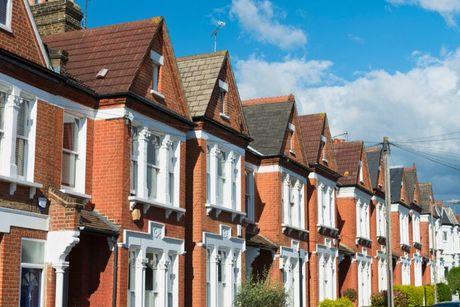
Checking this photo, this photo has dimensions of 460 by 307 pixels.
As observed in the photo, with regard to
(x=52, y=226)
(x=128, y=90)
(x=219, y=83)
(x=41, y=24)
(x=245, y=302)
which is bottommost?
(x=245, y=302)

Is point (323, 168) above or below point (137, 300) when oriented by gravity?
above

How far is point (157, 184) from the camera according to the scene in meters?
23.7

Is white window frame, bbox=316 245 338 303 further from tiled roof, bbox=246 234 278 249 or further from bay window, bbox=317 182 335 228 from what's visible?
tiled roof, bbox=246 234 278 249

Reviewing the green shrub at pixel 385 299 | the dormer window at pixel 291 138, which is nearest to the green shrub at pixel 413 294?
the green shrub at pixel 385 299

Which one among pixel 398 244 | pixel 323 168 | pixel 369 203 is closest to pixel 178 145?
pixel 323 168

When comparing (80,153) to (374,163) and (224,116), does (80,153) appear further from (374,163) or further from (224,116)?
(374,163)

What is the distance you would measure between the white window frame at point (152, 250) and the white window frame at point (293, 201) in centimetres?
952

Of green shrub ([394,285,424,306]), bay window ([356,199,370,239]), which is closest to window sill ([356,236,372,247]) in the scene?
bay window ([356,199,370,239])

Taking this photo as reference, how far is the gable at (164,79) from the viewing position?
23375 millimetres

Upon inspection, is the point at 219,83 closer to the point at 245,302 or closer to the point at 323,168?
the point at 245,302

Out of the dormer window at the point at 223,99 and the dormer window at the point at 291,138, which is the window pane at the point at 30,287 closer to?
the dormer window at the point at 223,99

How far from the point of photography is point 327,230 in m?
38.2

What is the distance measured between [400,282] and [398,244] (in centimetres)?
295

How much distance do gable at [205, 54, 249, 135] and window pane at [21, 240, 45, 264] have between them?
9.37 meters
